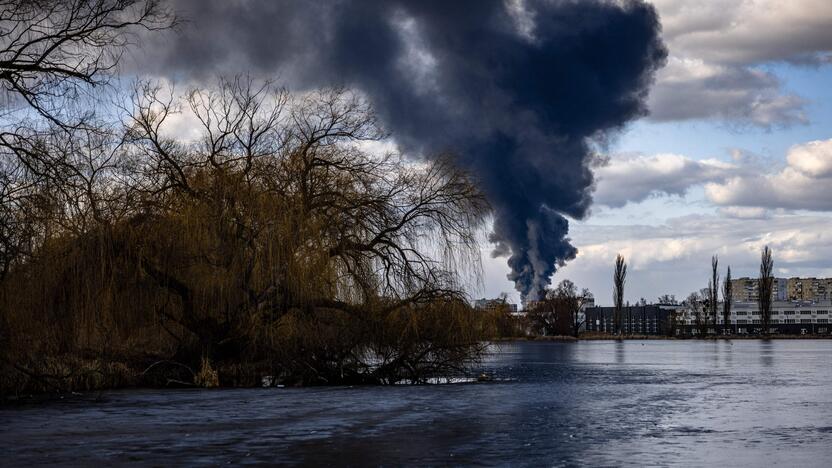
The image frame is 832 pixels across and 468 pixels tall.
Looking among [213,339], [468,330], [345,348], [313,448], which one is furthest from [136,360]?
[313,448]

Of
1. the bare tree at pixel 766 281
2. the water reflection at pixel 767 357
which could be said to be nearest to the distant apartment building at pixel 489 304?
the water reflection at pixel 767 357

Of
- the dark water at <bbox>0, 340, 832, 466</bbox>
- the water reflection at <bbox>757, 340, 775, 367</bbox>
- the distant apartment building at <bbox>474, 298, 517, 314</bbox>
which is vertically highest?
the distant apartment building at <bbox>474, 298, 517, 314</bbox>

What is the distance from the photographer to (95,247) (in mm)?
30547

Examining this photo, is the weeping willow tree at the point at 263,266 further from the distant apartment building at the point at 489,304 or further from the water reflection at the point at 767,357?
the water reflection at the point at 767,357

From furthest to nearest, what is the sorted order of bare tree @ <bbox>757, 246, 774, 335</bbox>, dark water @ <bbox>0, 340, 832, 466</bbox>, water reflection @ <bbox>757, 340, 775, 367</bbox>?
bare tree @ <bbox>757, 246, 774, 335</bbox> < water reflection @ <bbox>757, 340, 775, 367</bbox> < dark water @ <bbox>0, 340, 832, 466</bbox>

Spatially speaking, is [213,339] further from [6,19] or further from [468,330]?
[6,19]

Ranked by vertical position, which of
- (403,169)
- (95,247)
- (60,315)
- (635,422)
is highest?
(403,169)

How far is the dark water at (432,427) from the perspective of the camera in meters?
17.8

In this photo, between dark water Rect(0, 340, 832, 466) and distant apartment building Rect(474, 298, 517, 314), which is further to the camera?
distant apartment building Rect(474, 298, 517, 314)

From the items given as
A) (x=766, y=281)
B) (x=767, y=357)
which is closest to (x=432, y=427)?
(x=767, y=357)

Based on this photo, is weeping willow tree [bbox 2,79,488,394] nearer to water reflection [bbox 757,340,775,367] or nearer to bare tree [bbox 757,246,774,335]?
water reflection [bbox 757,340,775,367]

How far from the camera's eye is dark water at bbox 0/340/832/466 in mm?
17797

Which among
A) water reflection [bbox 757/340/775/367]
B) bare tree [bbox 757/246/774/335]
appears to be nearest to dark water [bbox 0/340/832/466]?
water reflection [bbox 757/340/775/367]

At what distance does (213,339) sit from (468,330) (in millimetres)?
8830
